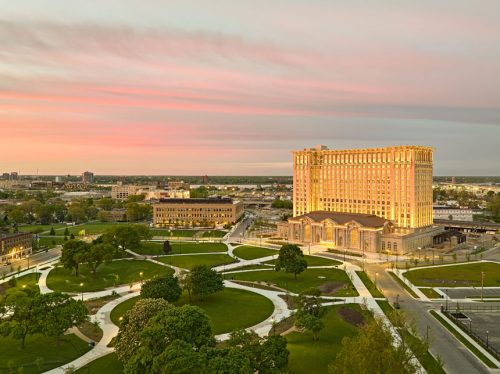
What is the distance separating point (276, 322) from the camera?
71625 mm

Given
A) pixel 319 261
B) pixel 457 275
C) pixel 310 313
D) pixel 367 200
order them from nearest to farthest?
pixel 310 313 → pixel 457 275 → pixel 319 261 → pixel 367 200

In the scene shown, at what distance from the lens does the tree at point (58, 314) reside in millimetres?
59000

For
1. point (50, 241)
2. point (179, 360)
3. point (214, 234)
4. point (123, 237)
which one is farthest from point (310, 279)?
point (50, 241)

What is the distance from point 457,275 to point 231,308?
59171 mm

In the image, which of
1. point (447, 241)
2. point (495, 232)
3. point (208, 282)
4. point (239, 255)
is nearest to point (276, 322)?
point (208, 282)

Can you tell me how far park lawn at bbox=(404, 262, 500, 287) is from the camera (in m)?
97.6

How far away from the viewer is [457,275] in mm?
105000

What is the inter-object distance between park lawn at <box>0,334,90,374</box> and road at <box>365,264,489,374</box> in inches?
1862

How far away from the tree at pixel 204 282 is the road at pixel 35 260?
187 feet

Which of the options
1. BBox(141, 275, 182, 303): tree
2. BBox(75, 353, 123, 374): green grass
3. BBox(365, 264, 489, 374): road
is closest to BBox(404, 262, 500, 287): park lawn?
BBox(365, 264, 489, 374): road

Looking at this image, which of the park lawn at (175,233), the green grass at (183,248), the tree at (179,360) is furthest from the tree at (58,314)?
the park lawn at (175,233)

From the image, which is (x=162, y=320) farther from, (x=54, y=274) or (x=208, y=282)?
(x=54, y=274)

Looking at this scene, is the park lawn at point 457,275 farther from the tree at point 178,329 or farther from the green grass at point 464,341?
the tree at point 178,329

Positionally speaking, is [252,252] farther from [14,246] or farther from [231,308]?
[14,246]
